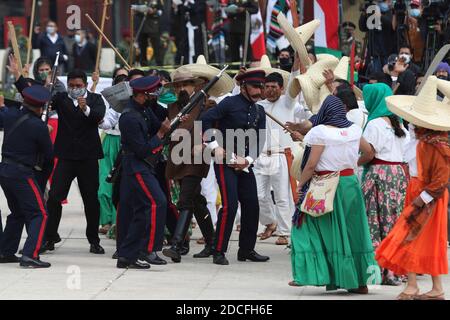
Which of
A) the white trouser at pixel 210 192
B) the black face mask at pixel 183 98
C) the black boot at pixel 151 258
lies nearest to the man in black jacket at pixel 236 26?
the white trouser at pixel 210 192

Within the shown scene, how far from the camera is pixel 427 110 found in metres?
10.0

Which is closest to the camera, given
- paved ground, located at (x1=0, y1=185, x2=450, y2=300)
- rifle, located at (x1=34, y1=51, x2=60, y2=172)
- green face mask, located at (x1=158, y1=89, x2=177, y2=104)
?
paved ground, located at (x1=0, y1=185, x2=450, y2=300)

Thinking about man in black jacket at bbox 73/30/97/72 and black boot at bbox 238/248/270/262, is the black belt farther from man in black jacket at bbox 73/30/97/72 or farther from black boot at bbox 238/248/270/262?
man in black jacket at bbox 73/30/97/72

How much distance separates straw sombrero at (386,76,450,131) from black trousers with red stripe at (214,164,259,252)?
7.68ft

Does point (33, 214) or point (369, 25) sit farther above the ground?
point (369, 25)

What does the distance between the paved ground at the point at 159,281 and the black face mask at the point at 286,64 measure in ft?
9.94

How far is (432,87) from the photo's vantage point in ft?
33.0

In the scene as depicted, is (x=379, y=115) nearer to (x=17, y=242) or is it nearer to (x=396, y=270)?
(x=396, y=270)

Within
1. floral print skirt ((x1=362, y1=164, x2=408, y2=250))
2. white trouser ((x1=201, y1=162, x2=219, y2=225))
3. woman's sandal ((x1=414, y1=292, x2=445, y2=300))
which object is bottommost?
woman's sandal ((x1=414, y1=292, x2=445, y2=300))

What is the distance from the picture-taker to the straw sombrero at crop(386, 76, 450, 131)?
32.4 ft

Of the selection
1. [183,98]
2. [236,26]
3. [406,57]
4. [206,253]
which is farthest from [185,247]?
[236,26]

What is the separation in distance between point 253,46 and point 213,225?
225 inches

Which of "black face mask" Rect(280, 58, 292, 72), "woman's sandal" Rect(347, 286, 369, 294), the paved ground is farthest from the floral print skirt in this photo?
"black face mask" Rect(280, 58, 292, 72)

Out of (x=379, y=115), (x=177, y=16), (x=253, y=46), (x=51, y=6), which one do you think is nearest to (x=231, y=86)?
(x=379, y=115)
